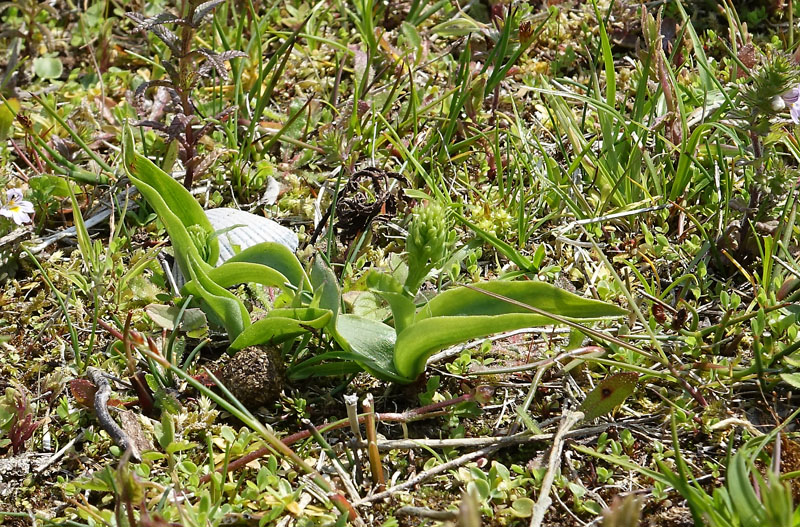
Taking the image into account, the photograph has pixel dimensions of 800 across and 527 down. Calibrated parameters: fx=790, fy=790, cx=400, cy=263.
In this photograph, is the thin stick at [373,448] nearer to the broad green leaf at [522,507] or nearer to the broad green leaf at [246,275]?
the broad green leaf at [522,507]

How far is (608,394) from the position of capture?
1.79 m

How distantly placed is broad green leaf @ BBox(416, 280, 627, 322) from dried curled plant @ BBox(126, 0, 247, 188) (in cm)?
100

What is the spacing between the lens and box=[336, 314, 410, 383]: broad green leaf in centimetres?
182

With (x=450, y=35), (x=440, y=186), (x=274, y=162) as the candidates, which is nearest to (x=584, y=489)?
(x=440, y=186)

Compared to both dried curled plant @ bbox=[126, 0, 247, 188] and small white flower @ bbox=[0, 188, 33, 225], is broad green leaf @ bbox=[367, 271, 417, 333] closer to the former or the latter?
dried curled plant @ bbox=[126, 0, 247, 188]

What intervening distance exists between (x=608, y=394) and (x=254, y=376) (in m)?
0.81

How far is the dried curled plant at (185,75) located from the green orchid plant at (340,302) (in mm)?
315

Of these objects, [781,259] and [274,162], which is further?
[274,162]

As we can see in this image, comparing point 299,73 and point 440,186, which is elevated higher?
point 299,73

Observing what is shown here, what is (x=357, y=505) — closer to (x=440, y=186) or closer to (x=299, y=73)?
(x=440, y=186)

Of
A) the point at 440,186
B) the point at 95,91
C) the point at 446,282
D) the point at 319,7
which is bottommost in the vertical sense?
the point at 446,282

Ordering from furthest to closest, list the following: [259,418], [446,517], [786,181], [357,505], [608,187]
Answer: [608,187] → [786,181] → [259,418] → [357,505] → [446,517]

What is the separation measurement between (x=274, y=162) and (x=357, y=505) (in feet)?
4.53

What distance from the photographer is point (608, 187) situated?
237 centimetres
